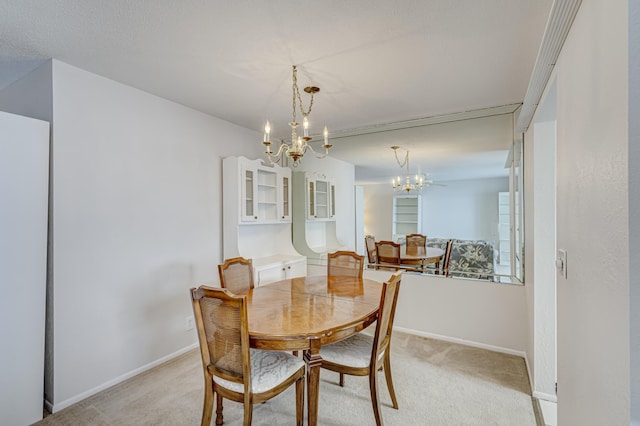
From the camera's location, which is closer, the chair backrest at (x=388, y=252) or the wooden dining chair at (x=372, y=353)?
the wooden dining chair at (x=372, y=353)

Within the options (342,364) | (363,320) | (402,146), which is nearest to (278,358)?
(342,364)

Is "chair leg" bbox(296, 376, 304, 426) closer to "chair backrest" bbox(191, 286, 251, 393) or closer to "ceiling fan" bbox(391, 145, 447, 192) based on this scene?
"chair backrest" bbox(191, 286, 251, 393)

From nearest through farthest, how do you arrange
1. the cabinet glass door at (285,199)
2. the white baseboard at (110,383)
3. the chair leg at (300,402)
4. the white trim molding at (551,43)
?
the white trim molding at (551,43), the chair leg at (300,402), the white baseboard at (110,383), the cabinet glass door at (285,199)

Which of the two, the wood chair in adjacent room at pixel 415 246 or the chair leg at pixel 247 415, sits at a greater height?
the wood chair in adjacent room at pixel 415 246

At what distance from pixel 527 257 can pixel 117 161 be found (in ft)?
11.9

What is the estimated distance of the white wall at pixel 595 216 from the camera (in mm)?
772

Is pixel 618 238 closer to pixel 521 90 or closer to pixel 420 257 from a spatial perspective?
pixel 521 90

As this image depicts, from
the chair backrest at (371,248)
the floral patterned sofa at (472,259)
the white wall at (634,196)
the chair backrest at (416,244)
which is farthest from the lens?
the chair backrest at (371,248)

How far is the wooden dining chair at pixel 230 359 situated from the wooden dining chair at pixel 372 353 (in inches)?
11.3

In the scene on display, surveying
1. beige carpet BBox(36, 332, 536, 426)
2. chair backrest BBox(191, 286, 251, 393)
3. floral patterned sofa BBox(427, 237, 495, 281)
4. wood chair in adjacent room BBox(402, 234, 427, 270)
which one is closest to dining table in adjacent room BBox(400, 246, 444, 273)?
wood chair in adjacent room BBox(402, 234, 427, 270)

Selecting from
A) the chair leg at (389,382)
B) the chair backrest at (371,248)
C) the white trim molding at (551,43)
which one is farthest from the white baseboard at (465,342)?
the white trim molding at (551,43)

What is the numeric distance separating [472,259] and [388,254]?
92 centimetres

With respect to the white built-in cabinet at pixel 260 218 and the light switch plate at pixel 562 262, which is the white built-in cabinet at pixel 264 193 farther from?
the light switch plate at pixel 562 262

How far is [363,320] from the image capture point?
1861 millimetres
